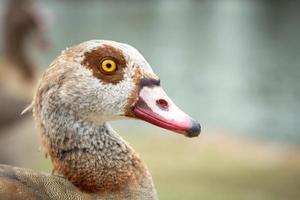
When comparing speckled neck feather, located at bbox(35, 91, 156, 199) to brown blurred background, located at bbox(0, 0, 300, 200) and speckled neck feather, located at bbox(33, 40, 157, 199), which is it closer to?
speckled neck feather, located at bbox(33, 40, 157, 199)

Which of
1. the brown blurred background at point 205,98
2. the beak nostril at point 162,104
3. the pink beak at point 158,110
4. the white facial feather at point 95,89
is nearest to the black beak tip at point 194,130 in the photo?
the pink beak at point 158,110

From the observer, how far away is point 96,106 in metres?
2.25

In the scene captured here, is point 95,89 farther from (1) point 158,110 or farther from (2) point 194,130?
(2) point 194,130

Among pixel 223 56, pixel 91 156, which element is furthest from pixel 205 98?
pixel 91 156

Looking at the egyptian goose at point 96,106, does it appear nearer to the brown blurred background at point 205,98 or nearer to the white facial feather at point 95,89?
the white facial feather at point 95,89

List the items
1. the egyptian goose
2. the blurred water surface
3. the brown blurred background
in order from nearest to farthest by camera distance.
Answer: the egyptian goose, the brown blurred background, the blurred water surface

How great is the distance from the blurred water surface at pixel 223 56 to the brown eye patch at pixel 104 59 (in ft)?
23.2

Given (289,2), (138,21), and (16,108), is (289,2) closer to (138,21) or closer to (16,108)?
(138,21)

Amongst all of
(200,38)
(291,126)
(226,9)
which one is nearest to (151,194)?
(291,126)

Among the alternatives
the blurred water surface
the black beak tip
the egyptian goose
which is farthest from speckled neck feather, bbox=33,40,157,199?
the blurred water surface

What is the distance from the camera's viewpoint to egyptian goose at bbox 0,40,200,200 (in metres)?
2.24

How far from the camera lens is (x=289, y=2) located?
3688 centimetres

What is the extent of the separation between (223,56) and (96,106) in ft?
51.4

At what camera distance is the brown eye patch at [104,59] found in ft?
7.38
